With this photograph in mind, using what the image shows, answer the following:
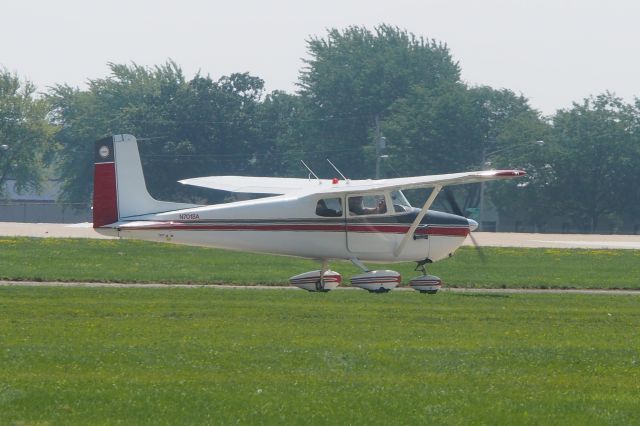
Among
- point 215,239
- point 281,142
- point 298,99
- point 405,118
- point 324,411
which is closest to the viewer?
point 324,411

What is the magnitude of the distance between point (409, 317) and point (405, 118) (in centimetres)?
7778

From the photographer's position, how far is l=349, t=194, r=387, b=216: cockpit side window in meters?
25.5

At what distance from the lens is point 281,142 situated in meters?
104

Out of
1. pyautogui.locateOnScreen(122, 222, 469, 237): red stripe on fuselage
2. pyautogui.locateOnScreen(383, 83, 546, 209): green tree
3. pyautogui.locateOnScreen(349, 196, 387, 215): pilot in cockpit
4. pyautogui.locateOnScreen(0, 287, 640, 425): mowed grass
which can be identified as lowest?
pyautogui.locateOnScreen(0, 287, 640, 425): mowed grass

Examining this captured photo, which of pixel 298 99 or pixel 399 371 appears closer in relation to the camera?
pixel 399 371

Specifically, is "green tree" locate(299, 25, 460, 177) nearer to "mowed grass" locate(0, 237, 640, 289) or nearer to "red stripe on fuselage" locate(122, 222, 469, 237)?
"mowed grass" locate(0, 237, 640, 289)

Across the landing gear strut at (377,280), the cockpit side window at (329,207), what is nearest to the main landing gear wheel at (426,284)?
the landing gear strut at (377,280)

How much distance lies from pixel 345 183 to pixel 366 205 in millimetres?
983

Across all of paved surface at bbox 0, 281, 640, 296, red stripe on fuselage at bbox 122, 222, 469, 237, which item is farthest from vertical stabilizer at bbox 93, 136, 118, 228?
paved surface at bbox 0, 281, 640, 296

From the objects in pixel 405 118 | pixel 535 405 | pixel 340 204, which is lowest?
pixel 535 405

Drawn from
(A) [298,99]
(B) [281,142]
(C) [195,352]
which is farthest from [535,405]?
(A) [298,99]

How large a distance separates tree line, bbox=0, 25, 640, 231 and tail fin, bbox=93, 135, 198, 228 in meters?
64.1

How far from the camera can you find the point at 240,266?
108ft

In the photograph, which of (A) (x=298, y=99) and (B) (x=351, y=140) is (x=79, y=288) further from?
(A) (x=298, y=99)
